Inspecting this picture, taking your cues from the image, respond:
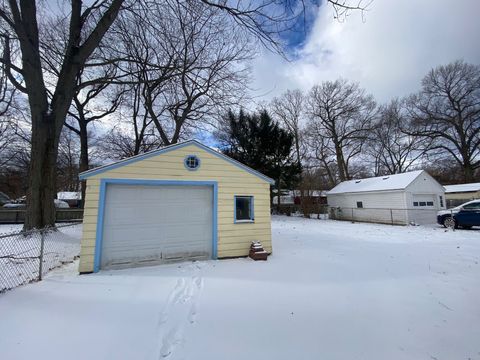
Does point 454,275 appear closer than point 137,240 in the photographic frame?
Yes

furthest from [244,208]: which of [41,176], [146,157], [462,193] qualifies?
[462,193]

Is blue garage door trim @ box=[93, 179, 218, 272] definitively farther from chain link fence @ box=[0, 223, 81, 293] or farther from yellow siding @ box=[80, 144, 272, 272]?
chain link fence @ box=[0, 223, 81, 293]

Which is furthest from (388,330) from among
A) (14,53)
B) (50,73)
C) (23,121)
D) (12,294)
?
(23,121)

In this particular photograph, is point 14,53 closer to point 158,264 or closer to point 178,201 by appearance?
point 178,201

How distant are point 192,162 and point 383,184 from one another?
17.4 metres

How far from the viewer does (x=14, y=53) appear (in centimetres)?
1112

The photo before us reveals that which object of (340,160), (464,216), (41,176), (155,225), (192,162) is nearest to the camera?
(155,225)

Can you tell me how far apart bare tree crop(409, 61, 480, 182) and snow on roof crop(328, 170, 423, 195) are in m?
14.0

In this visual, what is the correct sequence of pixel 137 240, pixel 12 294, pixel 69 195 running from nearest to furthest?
pixel 12 294 → pixel 137 240 → pixel 69 195

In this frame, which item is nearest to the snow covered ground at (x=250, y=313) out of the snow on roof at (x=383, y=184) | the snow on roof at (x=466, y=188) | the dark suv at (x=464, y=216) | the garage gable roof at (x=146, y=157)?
the garage gable roof at (x=146, y=157)

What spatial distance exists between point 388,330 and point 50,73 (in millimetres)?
18739

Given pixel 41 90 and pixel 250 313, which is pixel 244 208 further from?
pixel 41 90

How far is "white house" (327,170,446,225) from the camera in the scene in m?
16.5

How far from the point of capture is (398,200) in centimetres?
1697
